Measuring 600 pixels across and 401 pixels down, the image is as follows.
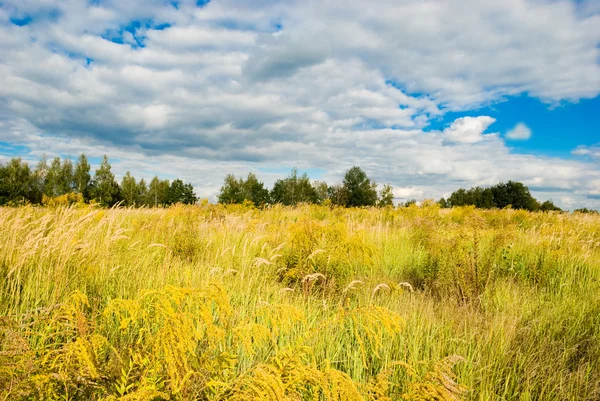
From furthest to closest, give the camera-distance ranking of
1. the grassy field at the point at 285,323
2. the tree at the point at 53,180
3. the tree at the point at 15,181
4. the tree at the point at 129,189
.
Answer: the tree at the point at 129,189 < the tree at the point at 53,180 < the tree at the point at 15,181 < the grassy field at the point at 285,323

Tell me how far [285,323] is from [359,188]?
44238 mm

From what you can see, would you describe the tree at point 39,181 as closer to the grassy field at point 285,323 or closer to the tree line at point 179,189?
the tree line at point 179,189

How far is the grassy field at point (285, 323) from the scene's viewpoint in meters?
1.68

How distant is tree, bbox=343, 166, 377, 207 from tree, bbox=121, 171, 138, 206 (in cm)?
4377

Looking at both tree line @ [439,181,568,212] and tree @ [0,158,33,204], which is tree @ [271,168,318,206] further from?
tree @ [0,158,33,204]

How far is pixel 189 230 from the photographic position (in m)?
5.99

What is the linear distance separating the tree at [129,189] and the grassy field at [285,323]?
66842 mm

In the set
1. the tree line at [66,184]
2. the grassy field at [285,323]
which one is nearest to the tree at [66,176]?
the tree line at [66,184]

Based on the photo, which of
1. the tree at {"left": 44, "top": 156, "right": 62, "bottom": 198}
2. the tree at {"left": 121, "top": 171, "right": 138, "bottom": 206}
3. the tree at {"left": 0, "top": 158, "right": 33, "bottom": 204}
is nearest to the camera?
the tree at {"left": 0, "top": 158, "right": 33, "bottom": 204}

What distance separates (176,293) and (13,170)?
67114mm

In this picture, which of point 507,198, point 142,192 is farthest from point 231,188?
point 507,198

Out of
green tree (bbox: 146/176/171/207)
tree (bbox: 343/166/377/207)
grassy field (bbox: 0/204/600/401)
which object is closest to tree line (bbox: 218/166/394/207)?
tree (bbox: 343/166/377/207)

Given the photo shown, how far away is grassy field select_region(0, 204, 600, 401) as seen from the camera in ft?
5.51

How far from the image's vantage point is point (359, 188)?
150 ft
